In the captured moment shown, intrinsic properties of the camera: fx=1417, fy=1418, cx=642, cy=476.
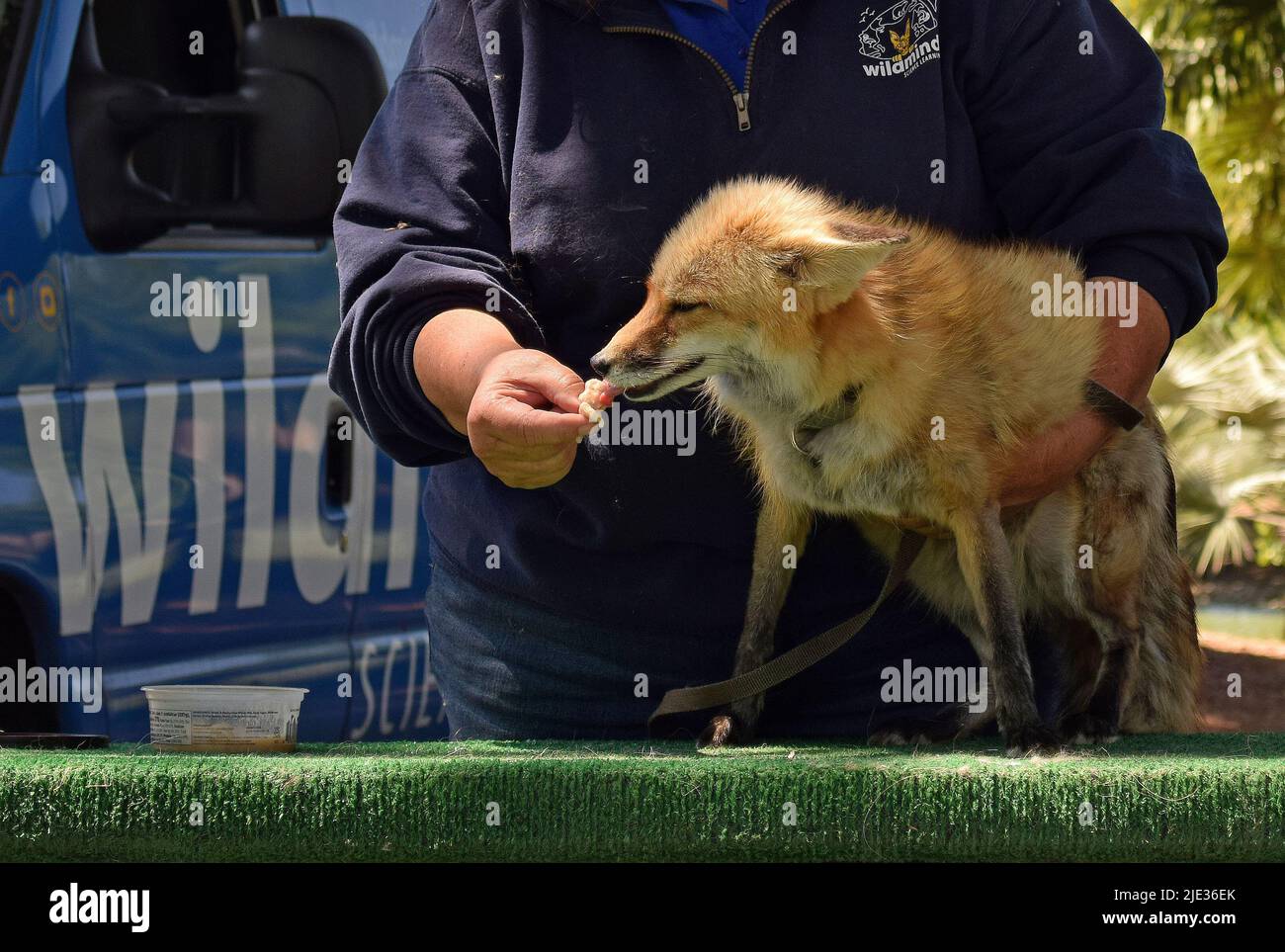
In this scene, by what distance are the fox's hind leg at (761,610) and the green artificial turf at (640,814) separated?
0.56 m

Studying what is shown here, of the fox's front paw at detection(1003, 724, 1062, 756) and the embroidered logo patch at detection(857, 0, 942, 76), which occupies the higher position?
the embroidered logo patch at detection(857, 0, 942, 76)

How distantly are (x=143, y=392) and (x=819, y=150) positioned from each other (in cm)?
250

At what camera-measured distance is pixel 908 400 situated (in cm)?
231

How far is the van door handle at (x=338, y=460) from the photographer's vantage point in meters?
4.59

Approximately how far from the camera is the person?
228cm

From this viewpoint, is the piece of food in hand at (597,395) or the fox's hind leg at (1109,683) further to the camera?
the fox's hind leg at (1109,683)

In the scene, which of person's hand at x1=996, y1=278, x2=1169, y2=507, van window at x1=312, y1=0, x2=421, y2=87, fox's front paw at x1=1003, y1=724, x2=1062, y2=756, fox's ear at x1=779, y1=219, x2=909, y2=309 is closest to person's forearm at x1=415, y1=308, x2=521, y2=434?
fox's ear at x1=779, y1=219, x2=909, y2=309

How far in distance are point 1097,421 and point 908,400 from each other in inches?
12.2

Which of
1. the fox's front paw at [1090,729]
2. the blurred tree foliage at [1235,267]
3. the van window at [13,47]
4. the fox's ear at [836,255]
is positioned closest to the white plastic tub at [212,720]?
the fox's ear at [836,255]

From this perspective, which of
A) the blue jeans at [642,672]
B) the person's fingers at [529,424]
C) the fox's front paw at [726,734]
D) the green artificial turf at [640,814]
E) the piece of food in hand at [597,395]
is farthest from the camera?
the blue jeans at [642,672]

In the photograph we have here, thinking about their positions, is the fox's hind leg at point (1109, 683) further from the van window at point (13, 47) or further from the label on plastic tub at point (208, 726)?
the van window at point (13, 47)

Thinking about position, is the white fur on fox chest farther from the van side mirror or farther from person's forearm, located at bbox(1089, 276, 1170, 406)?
the van side mirror

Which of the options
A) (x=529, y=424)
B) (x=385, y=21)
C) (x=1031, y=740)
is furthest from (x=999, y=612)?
(x=385, y=21)

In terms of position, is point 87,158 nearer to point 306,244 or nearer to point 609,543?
point 306,244
